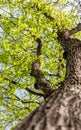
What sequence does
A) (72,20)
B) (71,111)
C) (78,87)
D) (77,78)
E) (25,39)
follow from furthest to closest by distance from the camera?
(72,20)
(25,39)
(77,78)
(78,87)
(71,111)

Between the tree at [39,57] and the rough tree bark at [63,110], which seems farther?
the tree at [39,57]

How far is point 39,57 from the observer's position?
1109 centimetres

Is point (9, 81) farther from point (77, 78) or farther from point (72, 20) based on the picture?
point (77, 78)

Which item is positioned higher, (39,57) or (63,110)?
(39,57)

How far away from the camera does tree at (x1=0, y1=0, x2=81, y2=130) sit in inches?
219

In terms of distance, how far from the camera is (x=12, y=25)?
43.0 ft

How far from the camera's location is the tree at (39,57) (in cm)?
555

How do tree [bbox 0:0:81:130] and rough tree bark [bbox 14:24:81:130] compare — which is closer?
rough tree bark [bbox 14:24:81:130]

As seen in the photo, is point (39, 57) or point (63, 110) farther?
point (39, 57)

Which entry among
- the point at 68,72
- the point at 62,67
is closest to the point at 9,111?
the point at 62,67

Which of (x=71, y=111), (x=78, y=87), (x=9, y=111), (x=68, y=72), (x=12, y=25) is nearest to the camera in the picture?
(x=71, y=111)

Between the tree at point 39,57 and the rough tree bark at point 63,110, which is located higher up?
the tree at point 39,57

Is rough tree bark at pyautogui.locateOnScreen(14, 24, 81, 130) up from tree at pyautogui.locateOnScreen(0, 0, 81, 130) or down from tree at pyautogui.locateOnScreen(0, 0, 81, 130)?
down

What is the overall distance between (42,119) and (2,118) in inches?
507
